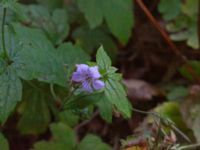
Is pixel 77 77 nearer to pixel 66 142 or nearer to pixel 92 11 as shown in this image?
pixel 66 142

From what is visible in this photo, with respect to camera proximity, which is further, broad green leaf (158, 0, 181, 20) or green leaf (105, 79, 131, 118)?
broad green leaf (158, 0, 181, 20)

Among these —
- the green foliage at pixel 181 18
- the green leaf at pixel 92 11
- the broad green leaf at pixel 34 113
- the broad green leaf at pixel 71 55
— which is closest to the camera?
the broad green leaf at pixel 71 55

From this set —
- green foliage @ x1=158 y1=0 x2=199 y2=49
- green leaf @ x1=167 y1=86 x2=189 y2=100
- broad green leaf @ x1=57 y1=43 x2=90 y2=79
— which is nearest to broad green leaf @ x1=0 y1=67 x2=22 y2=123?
broad green leaf @ x1=57 y1=43 x2=90 y2=79

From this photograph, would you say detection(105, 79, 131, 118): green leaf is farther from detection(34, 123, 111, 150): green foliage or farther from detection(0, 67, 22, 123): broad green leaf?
detection(34, 123, 111, 150): green foliage

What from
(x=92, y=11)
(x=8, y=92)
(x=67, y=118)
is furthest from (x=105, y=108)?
(x=92, y=11)

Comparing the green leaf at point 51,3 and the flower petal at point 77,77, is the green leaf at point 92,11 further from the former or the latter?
the flower petal at point 77,77

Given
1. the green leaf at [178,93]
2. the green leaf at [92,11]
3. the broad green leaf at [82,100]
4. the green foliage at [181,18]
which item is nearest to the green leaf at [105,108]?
the broad green leaf at [82,100]
